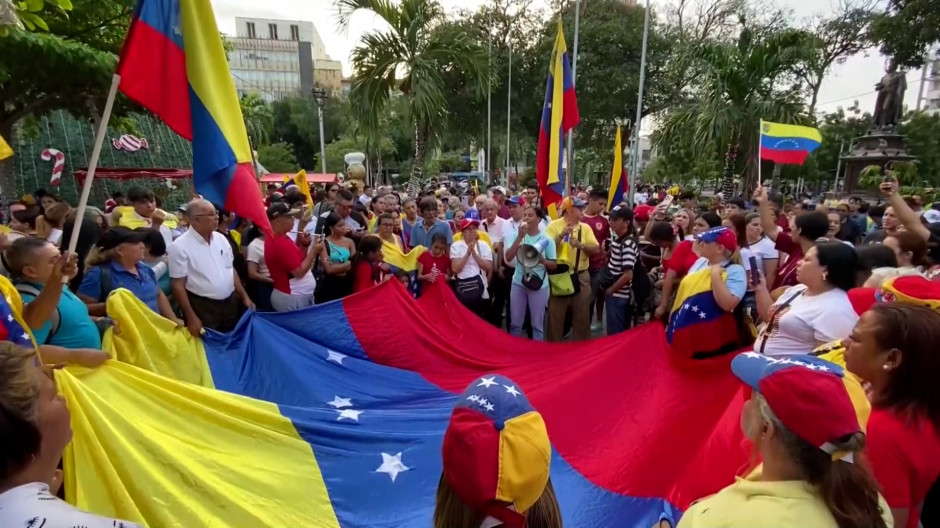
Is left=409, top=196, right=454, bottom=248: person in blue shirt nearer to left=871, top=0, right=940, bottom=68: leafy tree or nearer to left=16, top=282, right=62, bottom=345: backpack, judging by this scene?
left=16, top=282, right=62, bottom=345: backpack

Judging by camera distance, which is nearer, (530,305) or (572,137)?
(530,305)

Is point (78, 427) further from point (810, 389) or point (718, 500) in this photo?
point (810, 389)

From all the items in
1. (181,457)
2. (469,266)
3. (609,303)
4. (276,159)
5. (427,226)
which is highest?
(427,226)

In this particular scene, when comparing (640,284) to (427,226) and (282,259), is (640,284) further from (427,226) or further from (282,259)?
(282,259)

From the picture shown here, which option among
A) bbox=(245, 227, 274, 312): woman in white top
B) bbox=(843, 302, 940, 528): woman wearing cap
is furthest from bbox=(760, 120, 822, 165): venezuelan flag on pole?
bbox=(245, 227, 274, 312): woman in white top

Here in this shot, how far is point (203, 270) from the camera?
489 centimetres

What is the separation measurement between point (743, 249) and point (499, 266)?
120 inches

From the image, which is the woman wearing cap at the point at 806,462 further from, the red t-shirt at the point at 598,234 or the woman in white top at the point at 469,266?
the red t-shirt at the point at 598,234

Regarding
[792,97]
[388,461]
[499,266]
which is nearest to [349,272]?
[499,266]

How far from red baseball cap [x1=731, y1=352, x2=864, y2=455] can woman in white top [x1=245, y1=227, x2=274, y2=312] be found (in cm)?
519

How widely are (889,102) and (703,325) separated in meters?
21.4

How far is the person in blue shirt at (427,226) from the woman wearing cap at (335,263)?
3.96ft

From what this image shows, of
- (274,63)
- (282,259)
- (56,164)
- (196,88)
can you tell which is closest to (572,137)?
(282,259)

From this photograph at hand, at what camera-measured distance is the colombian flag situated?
4293mm
